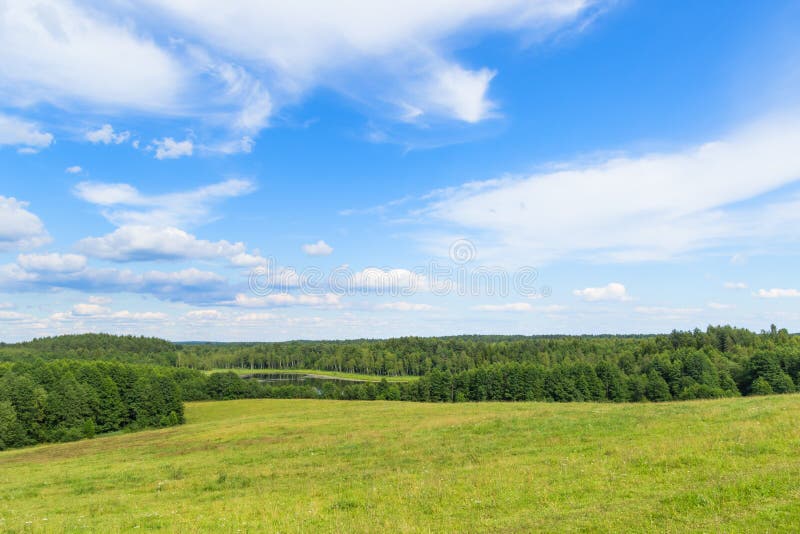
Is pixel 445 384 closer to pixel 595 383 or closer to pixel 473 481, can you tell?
pixel 595 383

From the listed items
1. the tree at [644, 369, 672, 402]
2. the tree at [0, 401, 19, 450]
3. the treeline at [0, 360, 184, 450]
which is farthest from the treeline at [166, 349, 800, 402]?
the tree at [0, 401, 19, 450]

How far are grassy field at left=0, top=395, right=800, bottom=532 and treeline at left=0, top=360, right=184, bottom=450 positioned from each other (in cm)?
4476

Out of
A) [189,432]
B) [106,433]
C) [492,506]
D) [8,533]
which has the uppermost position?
[492,506]

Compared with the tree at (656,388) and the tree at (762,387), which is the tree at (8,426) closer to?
the tree at (656,388)

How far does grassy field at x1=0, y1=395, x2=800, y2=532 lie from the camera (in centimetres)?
1223

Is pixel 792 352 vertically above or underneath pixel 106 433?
above

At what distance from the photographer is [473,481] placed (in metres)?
17.0

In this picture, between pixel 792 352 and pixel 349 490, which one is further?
pixel 792 352

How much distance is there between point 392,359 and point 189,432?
5971 inches

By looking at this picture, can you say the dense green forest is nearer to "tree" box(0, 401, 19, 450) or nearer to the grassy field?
"tree" box(0, 401, 19, 450)

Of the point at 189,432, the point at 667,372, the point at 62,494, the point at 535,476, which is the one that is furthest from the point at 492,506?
the point at 667,372

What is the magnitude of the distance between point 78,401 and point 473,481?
266 ft

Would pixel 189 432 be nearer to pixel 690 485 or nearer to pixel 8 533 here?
pixel 8 533

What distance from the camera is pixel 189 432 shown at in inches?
1907
